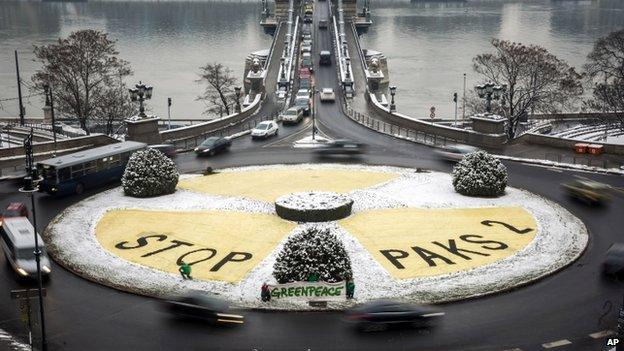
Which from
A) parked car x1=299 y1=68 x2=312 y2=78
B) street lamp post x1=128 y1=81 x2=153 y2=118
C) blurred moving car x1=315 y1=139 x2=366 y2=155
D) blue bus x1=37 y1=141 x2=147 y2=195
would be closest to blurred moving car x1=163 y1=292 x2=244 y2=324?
blue bus x1=37 y1=141 x2=147 y2=195

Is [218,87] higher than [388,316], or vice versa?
[218,87]

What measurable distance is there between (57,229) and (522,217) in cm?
Result: 2332

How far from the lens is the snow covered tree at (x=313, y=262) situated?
26.9 metres

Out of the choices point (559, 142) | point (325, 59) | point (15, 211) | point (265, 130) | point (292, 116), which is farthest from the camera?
point (325, 59)

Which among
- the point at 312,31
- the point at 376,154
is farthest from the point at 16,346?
the point at 312,31

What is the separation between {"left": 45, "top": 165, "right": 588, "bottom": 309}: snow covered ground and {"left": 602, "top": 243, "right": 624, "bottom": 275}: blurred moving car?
1.69 meters

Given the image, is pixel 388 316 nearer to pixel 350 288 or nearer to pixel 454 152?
pixel 350 288

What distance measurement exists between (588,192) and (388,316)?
1989cm

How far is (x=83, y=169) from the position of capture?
41.6 metres

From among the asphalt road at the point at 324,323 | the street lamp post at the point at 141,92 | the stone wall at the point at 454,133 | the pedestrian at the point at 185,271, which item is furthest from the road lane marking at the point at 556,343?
the street lamp post at the point at 141,92

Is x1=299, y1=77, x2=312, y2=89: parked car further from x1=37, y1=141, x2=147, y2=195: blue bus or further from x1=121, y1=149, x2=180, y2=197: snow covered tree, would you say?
x1=121, y1=149, x2=180, y2=197: snow covered tree

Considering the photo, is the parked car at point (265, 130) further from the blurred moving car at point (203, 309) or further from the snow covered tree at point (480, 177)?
the blurred moving car at point (203, 309)

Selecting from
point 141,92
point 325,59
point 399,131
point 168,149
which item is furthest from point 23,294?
point 325,59

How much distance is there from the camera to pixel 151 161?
4003 cm
